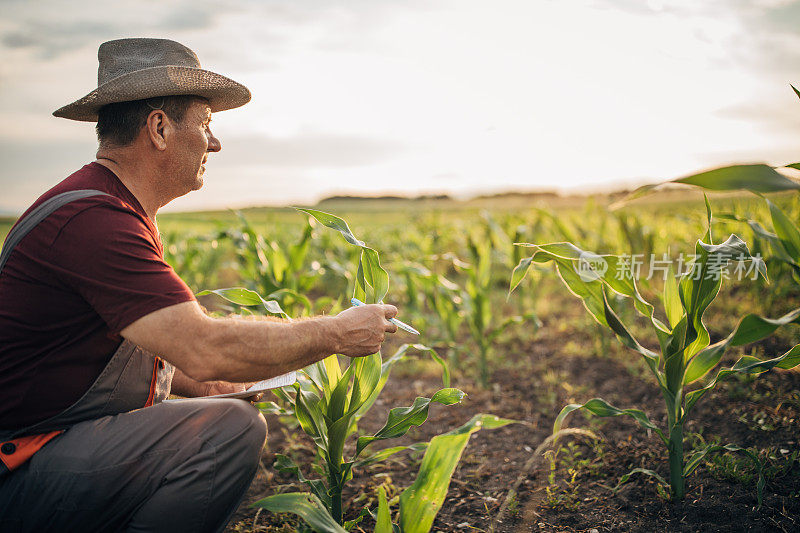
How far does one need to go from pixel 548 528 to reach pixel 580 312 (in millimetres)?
3451

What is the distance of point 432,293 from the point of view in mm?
4074

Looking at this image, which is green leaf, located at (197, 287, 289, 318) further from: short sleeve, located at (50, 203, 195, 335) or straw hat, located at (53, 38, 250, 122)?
straw hat, located at (53, 38, 250, 122)

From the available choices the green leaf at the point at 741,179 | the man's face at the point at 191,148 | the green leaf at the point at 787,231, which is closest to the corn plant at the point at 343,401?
the man's face at the point at 191,148

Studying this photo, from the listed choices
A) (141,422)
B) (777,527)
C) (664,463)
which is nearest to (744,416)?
(664,463)

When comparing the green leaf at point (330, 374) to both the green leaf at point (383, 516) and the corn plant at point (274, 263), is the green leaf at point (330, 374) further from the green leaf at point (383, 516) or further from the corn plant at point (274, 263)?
the corn plant at point (274, 263)

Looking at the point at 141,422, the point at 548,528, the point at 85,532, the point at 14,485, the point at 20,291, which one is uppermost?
the point at 20,291

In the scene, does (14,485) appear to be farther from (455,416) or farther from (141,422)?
(455,416)

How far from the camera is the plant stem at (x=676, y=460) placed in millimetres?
2057

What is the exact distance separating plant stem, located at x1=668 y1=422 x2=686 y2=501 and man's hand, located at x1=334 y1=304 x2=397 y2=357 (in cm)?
119

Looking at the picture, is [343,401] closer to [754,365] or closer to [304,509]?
[304,509]

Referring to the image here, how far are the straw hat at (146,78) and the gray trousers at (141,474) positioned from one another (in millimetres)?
1012

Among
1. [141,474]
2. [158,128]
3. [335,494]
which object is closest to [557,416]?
[335,494]

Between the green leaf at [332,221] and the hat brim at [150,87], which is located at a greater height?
the hat brim at [150,87]

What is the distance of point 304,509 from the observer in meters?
1.54
